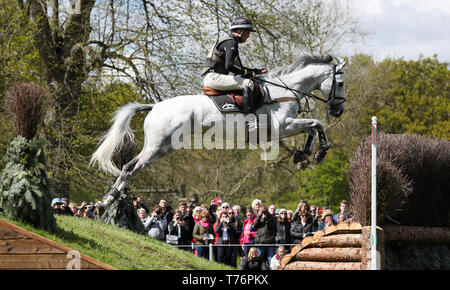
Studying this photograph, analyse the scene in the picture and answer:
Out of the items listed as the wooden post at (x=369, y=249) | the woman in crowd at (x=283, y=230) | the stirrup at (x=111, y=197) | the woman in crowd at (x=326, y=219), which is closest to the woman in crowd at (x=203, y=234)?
the woman in crowd at (x=283, y=230)

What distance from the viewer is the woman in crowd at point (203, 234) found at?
1074cm

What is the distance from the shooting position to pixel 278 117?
8.98 meters

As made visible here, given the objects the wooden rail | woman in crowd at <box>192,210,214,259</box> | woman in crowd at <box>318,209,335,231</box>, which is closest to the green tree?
woman in crowd at <box>318,209,335,231</box>

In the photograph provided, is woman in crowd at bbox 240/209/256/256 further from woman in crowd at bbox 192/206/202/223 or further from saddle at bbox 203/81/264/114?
saddle at bbox 203/81/264/114

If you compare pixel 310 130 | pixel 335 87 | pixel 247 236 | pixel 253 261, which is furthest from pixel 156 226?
pixel 335 87

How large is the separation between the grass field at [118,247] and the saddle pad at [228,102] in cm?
216

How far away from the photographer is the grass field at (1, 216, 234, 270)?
7.00 metres

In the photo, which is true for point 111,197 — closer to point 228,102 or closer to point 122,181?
point 122,181

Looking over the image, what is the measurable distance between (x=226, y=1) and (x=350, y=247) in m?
11.6

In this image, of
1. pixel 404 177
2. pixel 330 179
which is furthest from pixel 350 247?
pixel 330 179

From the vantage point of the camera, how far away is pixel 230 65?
28.2 feet

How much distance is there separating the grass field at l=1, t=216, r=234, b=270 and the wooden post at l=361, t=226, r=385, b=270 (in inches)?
105

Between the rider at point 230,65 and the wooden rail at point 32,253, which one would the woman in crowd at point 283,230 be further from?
the wooden rail at point 32,253
